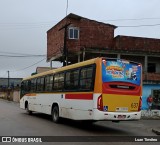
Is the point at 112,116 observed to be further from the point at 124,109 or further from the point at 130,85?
the point at 130,85

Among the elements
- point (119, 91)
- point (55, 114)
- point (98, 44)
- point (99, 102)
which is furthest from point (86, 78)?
point (98, 44)

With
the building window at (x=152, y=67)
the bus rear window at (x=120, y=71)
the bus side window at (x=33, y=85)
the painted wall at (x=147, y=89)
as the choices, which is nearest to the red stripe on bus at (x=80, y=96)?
the bus rear window at (x=120, y=71)

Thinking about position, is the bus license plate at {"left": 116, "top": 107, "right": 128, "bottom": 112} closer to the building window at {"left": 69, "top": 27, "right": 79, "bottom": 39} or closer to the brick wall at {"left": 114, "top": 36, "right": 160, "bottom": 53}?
the building window at {"left": 69, "top": 27, "right": 79, "bottom": 39}

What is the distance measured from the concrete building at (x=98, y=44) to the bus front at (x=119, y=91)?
19.3m

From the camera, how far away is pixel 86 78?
15.7 m

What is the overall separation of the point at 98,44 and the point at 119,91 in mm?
24455

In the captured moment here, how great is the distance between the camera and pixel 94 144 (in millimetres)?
11688

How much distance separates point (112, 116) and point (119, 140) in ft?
6.87

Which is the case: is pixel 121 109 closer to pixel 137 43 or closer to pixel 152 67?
pixel 137 43

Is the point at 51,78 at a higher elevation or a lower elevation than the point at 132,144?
higher

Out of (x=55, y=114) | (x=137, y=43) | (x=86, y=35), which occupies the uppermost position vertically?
(x=86, y=35)

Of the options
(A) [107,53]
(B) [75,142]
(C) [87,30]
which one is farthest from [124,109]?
(C) [87,30]

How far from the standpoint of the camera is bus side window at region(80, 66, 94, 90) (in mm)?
15352

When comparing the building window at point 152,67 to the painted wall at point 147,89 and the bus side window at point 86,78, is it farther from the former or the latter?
the bus side window at point 86,78
